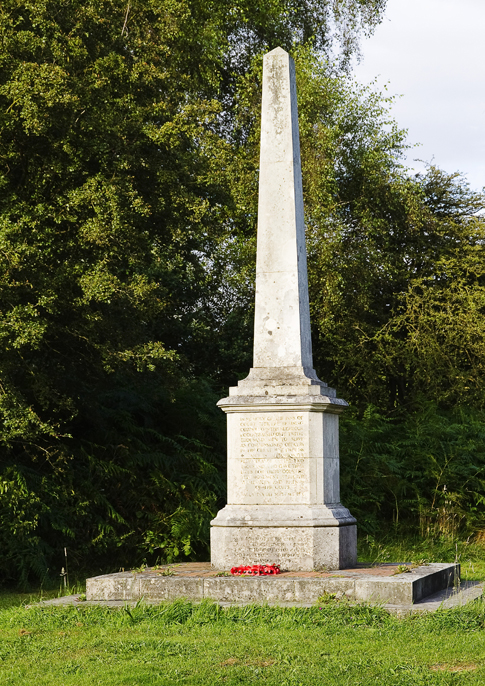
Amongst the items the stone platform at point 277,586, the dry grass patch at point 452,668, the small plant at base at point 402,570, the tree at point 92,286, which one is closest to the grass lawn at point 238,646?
the dry grass patch at point 452,668

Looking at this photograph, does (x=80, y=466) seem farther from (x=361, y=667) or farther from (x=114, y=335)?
(x=361, y=667)

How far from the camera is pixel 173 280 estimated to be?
21.1 m

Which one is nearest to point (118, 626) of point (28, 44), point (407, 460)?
point (28, 44)

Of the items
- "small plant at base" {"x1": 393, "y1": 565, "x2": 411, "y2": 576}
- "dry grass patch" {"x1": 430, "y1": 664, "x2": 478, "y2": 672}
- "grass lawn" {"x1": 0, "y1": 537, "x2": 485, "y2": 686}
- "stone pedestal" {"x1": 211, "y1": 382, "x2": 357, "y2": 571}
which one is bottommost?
"grass lawn" {"x1": 0, "y1": 537, "x2": 485, "y2": 686}

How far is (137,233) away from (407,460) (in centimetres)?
727

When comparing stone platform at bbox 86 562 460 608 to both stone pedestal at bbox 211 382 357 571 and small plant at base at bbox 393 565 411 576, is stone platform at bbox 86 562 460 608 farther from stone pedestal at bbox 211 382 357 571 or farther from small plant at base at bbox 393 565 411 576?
stone pedestal at bbox 211 382 357 571

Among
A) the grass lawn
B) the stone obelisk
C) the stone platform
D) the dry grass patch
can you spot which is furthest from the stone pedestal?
the dry grass patch

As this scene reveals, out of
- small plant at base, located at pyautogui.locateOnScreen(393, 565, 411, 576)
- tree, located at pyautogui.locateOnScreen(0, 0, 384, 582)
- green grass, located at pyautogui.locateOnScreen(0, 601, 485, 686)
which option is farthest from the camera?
tree, located at pyautogui.locateOnScreen(0, 0, 384, 582)

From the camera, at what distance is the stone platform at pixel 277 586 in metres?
8.14

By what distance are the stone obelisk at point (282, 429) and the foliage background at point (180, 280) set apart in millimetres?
2824

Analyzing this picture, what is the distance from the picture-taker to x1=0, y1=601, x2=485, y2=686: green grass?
5.79 meters

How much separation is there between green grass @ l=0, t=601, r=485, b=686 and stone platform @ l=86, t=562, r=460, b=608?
0.45 metres

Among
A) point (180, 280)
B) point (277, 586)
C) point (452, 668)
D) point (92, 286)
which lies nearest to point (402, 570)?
point (277, 586)

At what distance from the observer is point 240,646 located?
660 cm
